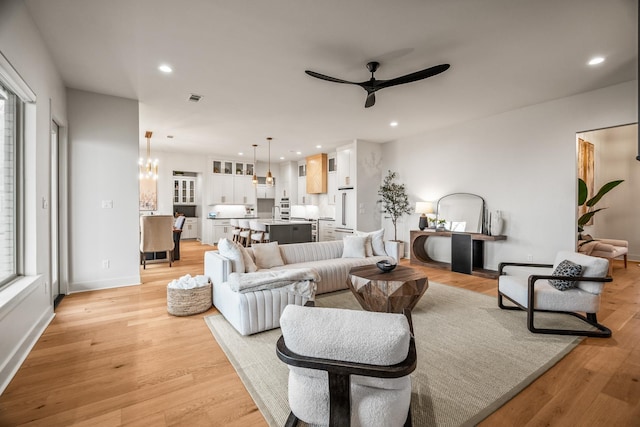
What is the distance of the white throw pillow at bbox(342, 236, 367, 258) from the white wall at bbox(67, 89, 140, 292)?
124 inches

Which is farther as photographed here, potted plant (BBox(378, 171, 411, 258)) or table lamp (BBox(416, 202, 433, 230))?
potted plant (BBox(378, 171, 411, 258))

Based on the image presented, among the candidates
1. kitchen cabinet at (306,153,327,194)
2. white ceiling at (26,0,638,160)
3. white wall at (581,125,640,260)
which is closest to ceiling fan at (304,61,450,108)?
white ceiling at (26,0,638,160)

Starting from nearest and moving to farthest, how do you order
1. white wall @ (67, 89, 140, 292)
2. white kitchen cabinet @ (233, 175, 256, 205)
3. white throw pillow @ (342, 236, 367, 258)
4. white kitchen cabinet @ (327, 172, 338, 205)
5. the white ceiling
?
1. the white ceiling
2. white wall @ (67, 89, 140, 292)
3. white throw pillow @ (342, 236, 367, 258)
4. white kitchen cabinet @ (327, 172, 338, 205)
5. white kitchen cabinet @ (233, 175, 256, 205)

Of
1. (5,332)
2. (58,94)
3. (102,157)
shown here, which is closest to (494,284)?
(5,332)

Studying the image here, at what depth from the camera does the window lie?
2.45 m

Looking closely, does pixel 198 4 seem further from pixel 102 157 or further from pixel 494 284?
pixel 494 284

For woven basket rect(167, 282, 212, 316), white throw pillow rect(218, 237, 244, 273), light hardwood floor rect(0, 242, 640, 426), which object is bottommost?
light hardwood floor rect(0, 242, 640, 426)

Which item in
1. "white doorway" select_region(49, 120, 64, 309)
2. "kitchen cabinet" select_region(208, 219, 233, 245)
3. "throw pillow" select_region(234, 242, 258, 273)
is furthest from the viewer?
"kitchen cabinet" select_region(208, 219, 233, 245)

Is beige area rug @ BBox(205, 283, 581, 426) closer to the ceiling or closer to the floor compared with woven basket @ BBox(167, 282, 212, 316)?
closer to the floor

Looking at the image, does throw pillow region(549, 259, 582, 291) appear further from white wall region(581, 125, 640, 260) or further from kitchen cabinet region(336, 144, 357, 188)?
white wall region(581, 125, 640, 260)

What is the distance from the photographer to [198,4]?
232cm

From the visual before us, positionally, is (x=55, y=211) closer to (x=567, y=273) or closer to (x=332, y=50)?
(x=332, y=50)

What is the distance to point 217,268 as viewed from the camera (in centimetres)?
325

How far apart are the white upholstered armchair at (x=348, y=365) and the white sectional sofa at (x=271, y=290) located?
153cm
